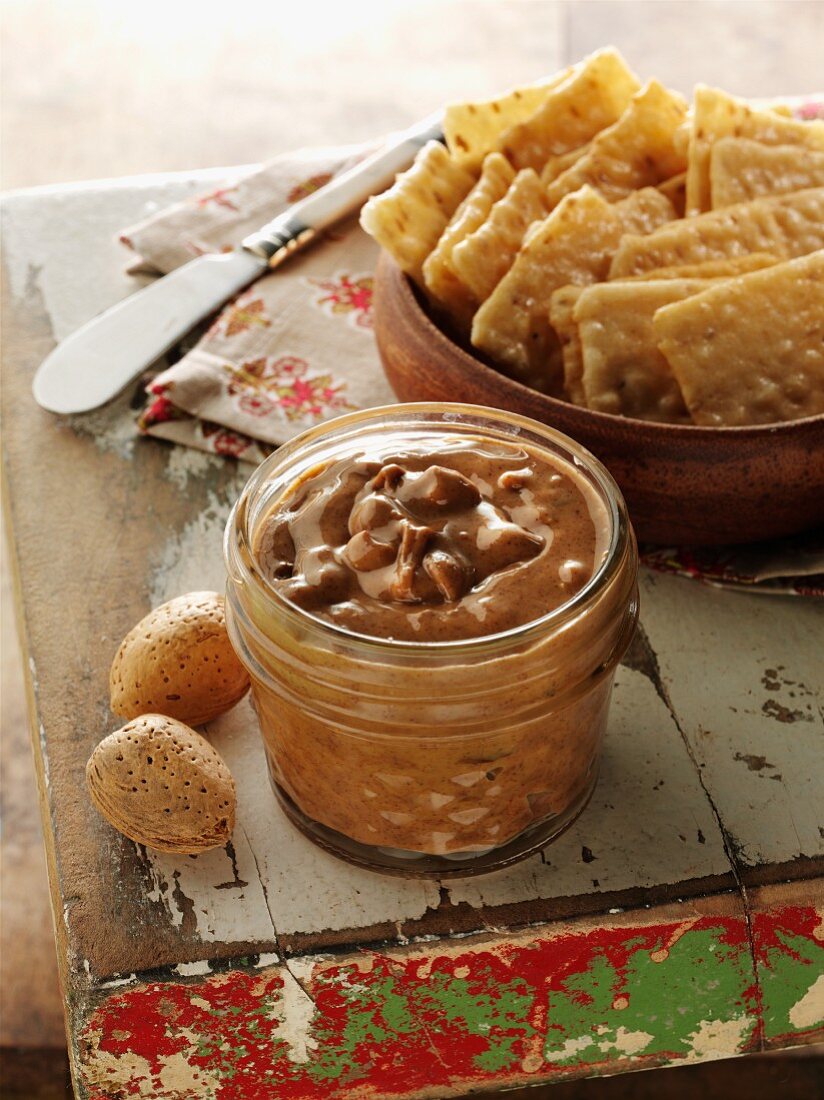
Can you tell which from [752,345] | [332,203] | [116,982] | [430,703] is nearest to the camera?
[430,703]

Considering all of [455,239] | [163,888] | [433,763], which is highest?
[455,239]

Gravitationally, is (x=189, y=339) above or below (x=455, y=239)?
below

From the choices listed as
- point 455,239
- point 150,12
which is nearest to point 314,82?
point 150,12

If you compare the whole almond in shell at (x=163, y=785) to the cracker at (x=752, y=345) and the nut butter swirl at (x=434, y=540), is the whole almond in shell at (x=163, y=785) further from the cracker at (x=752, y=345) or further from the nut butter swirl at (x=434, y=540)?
the cracker at (x=752, y=345)

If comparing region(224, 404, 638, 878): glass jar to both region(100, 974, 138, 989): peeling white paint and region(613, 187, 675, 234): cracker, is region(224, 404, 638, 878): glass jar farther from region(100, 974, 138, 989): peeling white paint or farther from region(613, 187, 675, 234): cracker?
region(613, 187, 675, 234): cracker

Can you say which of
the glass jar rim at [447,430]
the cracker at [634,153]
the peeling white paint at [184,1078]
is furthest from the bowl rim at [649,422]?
the peeling white paint at [184,1078]

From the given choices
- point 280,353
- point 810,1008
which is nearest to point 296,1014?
point 810,1008

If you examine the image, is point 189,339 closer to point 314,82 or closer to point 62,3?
point 314,82

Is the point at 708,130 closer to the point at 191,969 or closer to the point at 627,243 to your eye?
the point at 627,243
